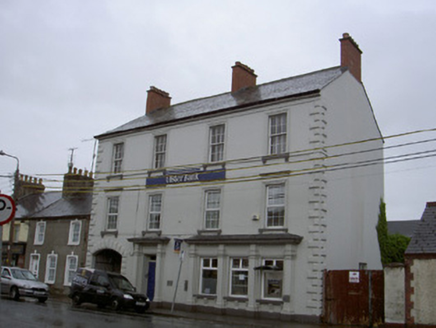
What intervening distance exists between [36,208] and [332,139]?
27.4m

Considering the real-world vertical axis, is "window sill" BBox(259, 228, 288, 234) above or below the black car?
above

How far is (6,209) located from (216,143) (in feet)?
57.5

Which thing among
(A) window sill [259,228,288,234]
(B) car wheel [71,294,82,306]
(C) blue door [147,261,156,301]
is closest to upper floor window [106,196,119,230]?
(C) blue door [147,261,156,301]

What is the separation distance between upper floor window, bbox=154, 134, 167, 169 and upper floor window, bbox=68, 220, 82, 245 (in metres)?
8.32

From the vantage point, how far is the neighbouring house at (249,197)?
2241 cm

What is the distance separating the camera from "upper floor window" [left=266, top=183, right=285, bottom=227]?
23250 mm

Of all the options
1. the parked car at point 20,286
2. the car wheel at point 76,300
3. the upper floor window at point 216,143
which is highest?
the upper floor window at point 216,143

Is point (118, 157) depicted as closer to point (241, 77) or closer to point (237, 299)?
point (241, 77)

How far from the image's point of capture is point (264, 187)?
2398 cm

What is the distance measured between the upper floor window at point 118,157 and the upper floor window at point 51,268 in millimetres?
8187

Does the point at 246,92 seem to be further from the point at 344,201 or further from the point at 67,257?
the point at 67,257

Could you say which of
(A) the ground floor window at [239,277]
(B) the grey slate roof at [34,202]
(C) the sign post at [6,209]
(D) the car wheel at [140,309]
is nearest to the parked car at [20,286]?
(D) the car wheel at [140,309]

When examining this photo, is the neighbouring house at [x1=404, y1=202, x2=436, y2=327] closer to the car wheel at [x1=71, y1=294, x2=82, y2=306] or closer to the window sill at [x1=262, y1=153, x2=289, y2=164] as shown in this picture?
the window sill at [x1=262, y1=153, x2=289, y2=164]

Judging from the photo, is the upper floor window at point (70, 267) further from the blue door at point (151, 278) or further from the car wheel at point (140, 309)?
the car wheel at point (140, 309)
